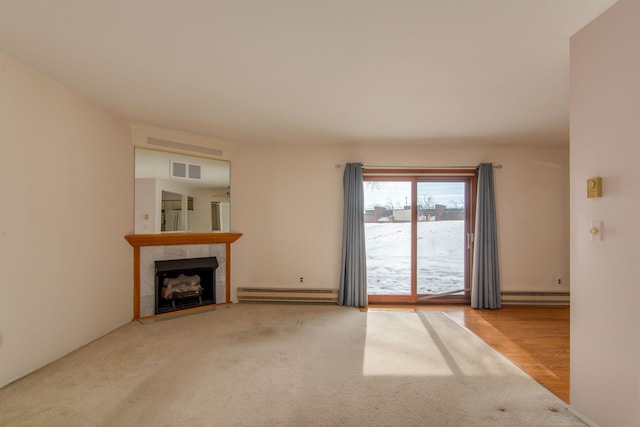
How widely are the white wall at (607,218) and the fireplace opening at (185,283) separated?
404 centimetres

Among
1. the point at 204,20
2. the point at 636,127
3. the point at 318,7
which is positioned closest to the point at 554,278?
the point at 636,127

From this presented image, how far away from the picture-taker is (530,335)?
3.39 m

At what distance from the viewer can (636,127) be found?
61.0 inches

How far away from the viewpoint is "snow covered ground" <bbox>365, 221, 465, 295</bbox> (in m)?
4.72

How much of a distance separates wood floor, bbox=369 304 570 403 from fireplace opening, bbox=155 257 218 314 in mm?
2443

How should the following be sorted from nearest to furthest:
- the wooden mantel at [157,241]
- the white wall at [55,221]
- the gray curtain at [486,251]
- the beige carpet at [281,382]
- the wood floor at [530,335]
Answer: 1. the beige carpet at [281,382]
2. the white wall at [55,221]
3. the wood floor at [530,335]
4. the wooden mantel at [157,241]
5. the gray curtain at [486,251]

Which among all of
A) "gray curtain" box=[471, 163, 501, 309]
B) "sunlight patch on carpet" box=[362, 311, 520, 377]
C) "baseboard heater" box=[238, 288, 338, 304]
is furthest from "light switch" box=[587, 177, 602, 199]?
"baseboard heater" box=[238, 288, 338, 304]

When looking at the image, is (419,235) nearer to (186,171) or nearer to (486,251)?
(486,251)

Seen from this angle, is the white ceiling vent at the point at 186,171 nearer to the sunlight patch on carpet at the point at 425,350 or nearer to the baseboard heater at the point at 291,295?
the baseboard heater at the point at 291,295

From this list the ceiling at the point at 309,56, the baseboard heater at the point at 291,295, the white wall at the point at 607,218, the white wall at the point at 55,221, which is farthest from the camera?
the baseboard heater at the point at 291,295

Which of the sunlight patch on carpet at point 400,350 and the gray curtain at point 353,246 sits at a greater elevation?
the gray curtain at point 353,246

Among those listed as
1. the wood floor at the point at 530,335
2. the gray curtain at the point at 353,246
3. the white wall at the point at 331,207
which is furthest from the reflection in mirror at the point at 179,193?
A: the wood floor at the point at 530,335

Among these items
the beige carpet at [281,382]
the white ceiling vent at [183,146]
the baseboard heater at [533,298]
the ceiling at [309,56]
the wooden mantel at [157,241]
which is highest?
the ceiling at [309,56]

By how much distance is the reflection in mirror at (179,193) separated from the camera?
12.6 ft
